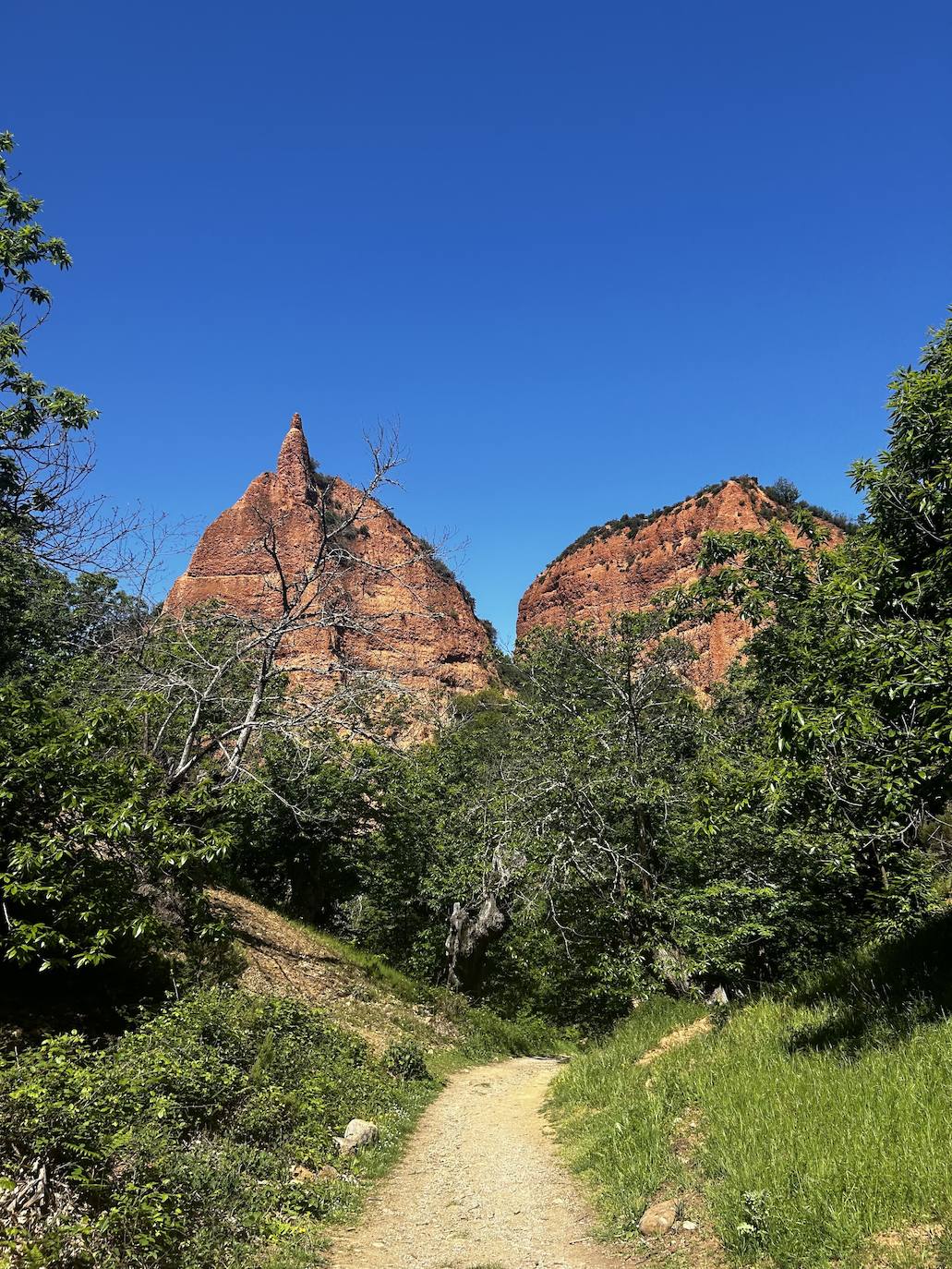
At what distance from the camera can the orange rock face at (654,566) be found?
61.4m

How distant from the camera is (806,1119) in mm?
4734

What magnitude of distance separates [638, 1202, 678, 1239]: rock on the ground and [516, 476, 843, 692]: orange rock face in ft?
175

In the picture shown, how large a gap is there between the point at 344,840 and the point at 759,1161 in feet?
52.7

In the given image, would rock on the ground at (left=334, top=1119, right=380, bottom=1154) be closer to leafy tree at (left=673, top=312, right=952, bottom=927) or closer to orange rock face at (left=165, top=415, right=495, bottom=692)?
leafy tree at (left=673, top=312, right=952, bottom=927)

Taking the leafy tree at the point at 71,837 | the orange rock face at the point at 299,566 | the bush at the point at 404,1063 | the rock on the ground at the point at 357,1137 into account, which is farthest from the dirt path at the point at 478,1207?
the orange rock face at the point at 299,566

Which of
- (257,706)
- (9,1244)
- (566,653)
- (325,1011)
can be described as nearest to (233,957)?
(325,1011)

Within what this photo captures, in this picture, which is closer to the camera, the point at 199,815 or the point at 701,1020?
the point at 701,1020

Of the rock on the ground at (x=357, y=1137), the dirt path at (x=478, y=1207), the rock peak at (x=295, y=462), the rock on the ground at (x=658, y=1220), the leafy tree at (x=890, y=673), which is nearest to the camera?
the rock on the ground at (x=658, y=1220)

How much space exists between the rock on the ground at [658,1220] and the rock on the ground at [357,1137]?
3.19 m

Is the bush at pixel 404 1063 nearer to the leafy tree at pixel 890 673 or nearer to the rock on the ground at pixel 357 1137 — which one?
the rock on the ground at pixel 357 1137

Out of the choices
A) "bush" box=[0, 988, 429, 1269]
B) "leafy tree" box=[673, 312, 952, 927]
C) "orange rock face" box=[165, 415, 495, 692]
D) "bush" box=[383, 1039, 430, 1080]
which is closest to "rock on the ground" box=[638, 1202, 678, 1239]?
"bush" box=[0, 988, 429, 1269]

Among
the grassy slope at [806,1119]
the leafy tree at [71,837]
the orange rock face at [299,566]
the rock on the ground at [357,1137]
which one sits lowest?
the rock on the ground at [357,1137]

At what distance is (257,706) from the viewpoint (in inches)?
455

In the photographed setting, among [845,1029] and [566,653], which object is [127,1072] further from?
[566,653]
